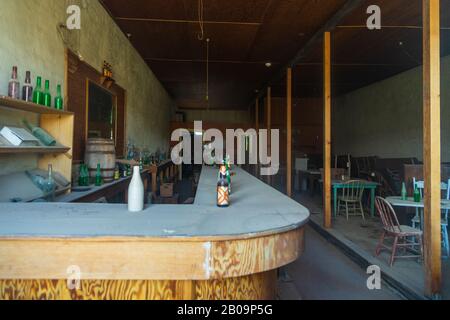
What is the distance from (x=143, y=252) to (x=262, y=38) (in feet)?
17.8

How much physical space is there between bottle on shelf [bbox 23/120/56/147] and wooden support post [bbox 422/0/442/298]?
3280mm

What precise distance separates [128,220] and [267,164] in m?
9.61

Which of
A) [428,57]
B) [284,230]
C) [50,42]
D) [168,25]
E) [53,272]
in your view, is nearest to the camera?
[53,272]

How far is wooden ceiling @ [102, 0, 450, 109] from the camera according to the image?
176 inches

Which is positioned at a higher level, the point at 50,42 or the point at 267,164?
the point at 50,42

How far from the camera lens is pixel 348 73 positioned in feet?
28.0

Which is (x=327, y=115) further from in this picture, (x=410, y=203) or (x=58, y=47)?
(x=58, y=47)

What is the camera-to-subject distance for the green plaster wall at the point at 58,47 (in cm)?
229

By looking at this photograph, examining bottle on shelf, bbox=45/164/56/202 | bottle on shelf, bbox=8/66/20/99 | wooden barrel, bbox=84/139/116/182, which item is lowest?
bottle on shelf, bbox=45/164/56/202

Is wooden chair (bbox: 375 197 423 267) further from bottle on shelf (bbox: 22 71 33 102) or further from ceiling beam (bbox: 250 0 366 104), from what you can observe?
bottle on shelf (bbox: 22 71 33 102)

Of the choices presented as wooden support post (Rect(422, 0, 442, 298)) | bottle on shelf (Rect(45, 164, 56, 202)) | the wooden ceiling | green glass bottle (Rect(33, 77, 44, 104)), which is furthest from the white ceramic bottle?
the wooden ceiling

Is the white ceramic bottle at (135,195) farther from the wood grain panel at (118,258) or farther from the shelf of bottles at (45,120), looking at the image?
the shelf of bottles at (45,120)
